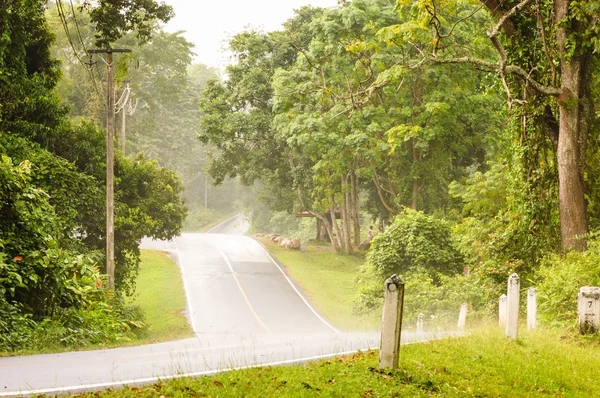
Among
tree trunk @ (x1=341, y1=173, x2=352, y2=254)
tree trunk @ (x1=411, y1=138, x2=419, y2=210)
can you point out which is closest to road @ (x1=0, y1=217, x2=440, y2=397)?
tree trunk @ (x1=341, y1=173, x2=352, y2=254)

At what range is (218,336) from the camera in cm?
2769

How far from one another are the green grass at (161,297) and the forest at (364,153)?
2512mm

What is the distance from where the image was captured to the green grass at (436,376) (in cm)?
782

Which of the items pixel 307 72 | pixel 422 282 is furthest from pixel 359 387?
pixel 307 72

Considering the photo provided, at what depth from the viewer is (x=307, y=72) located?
39875 mm

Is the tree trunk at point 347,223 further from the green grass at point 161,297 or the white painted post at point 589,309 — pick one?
the white painted post at point 589,309

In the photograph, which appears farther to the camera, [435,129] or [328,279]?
[328,279]

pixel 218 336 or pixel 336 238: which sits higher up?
pixel 336 238

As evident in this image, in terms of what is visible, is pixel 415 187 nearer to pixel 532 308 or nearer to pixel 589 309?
pixel 532 308

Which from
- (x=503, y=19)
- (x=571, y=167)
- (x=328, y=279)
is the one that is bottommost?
(x=328, y=279)

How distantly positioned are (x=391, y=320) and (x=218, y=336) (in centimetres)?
1971

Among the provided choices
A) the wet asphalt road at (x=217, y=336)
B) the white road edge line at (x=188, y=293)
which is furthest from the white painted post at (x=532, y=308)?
the white road edge line at (x=188, y=293)

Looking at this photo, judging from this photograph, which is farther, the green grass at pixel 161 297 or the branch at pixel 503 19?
the green grass at pixel 161 297

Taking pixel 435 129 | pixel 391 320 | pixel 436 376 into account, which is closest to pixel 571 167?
pixel 436 376
